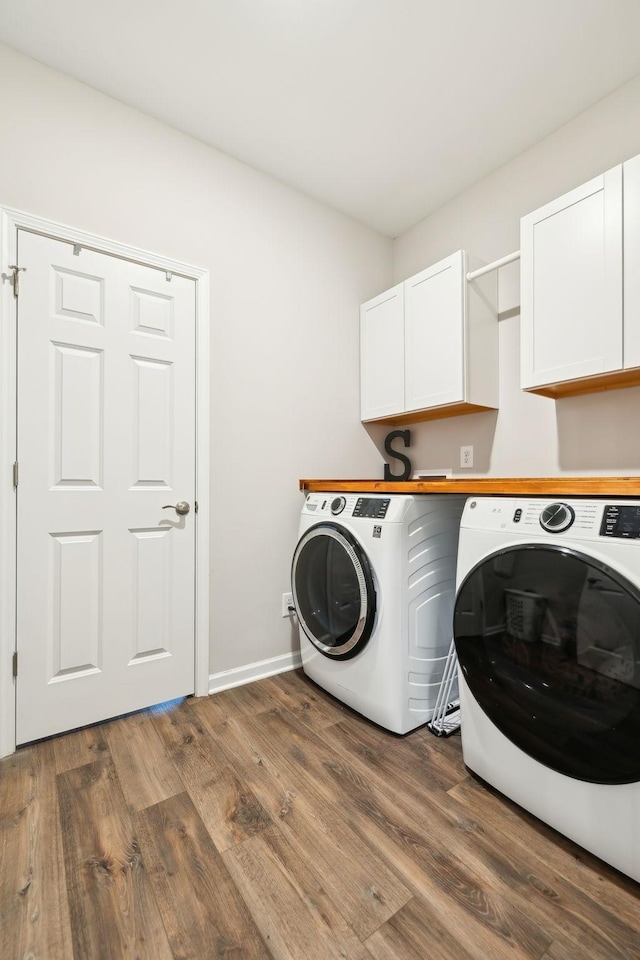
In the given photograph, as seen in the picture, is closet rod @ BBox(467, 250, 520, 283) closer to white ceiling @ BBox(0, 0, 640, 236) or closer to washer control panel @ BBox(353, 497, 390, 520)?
white ceiling @ BBox(0, 0, 640, 236)

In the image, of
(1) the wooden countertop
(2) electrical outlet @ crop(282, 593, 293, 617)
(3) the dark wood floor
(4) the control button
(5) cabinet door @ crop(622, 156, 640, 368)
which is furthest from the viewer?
(2) electrical outlet @ crop(282, 593, 293, 617)

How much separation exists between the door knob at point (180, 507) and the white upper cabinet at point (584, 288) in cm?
156

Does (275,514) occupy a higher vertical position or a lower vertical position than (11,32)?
lower

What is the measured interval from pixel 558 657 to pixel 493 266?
66.3 inches

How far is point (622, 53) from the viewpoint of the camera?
1.61 metres

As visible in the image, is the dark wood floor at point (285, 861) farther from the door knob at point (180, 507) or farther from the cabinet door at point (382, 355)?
the cabinet door at point (382, 355)

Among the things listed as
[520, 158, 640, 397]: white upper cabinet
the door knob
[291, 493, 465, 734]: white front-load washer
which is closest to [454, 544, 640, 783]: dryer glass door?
[291, 493, 465, 734]: white front-load washer

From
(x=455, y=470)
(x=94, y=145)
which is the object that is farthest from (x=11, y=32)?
(x=455, y=470)

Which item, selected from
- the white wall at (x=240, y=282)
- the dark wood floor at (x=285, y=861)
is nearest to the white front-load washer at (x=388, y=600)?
the dark wood floor at (x=285, y=861)

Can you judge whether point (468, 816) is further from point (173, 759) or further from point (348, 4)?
point (348, 4)

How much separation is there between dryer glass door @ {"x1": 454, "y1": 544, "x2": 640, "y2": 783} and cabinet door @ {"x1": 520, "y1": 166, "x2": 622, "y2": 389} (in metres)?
0.89

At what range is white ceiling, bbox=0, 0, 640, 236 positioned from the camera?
147cm

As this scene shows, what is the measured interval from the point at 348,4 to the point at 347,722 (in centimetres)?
262

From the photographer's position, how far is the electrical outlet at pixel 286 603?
2256 mm
